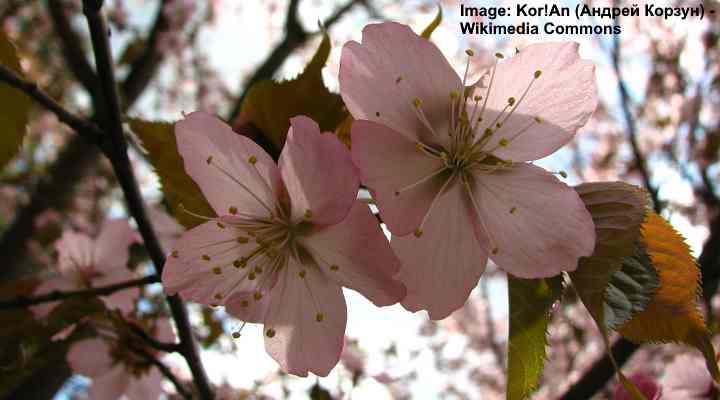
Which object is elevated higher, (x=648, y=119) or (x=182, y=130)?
(x=182, y=130)

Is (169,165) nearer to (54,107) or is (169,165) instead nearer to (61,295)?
(54,107)

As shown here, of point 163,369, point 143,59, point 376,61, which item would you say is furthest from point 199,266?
point 143,59

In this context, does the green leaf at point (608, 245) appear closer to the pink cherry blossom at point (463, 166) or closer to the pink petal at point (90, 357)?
the pink cherry blossom at point (463, 166)

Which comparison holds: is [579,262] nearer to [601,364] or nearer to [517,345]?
[517,345]

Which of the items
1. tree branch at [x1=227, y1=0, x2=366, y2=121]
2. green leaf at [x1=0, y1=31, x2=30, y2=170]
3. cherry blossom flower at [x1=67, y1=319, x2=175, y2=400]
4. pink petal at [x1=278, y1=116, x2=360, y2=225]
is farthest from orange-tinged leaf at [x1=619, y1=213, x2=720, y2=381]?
tree branch at [x1=227, y1=0, x2=366, y2=121]

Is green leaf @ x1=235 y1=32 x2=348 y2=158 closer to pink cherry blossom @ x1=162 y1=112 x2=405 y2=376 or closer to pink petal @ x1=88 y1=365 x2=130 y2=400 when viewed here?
pink cherry blossom @ x1=162 y1=112 x2=405 y2=376
